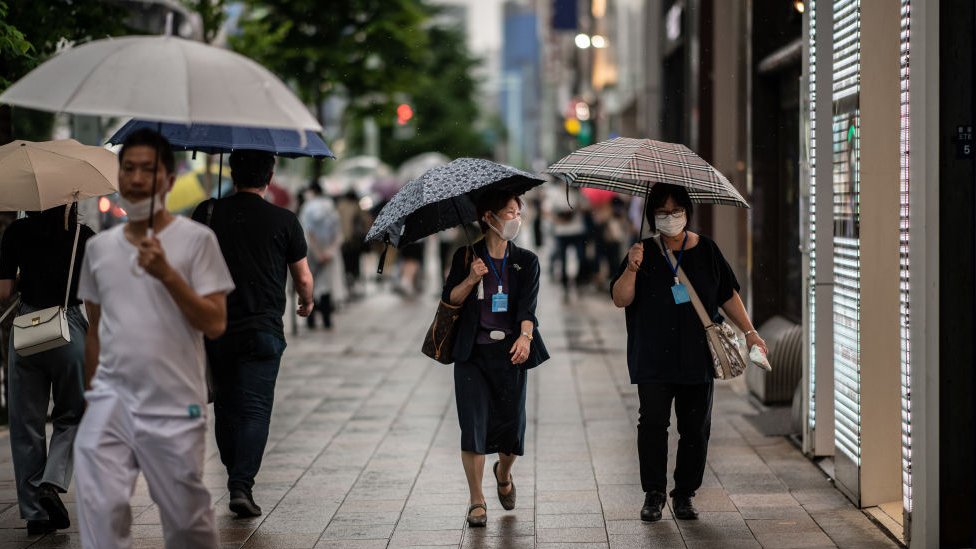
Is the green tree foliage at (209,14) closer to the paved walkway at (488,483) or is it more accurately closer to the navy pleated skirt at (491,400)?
the paved walkway at (488,483)

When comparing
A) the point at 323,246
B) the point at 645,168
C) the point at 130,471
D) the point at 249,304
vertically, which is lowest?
the point at 130,471

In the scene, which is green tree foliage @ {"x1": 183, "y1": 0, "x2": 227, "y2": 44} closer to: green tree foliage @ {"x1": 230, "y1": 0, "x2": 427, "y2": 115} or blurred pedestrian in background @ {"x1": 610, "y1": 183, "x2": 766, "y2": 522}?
blurred pedestrian in background @ {"x1": 610, "y1": 183, "x2": 766, "y2": 522}

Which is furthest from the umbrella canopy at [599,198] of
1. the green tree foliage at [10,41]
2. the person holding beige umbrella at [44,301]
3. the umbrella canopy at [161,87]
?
the umbrella canopy at [161,87]

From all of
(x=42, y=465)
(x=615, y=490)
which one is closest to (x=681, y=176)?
(x=615, y=490)

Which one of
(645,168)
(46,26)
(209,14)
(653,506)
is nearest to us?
(645,168)

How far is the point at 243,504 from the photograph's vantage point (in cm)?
744

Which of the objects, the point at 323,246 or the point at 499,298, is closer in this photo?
the point at 499,298

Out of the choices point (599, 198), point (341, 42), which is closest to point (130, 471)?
point (341, 42)

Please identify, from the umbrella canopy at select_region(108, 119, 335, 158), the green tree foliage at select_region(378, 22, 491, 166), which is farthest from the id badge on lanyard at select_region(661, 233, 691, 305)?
the green tree foliage at select_region(378, 22, 491, 166)

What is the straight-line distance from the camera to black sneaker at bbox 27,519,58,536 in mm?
7148

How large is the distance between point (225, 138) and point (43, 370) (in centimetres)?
148

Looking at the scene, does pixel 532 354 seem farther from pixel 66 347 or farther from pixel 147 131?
pixel 147 131

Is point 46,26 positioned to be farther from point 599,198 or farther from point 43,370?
point 599,198

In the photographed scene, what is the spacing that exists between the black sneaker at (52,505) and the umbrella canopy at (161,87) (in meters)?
2.79
